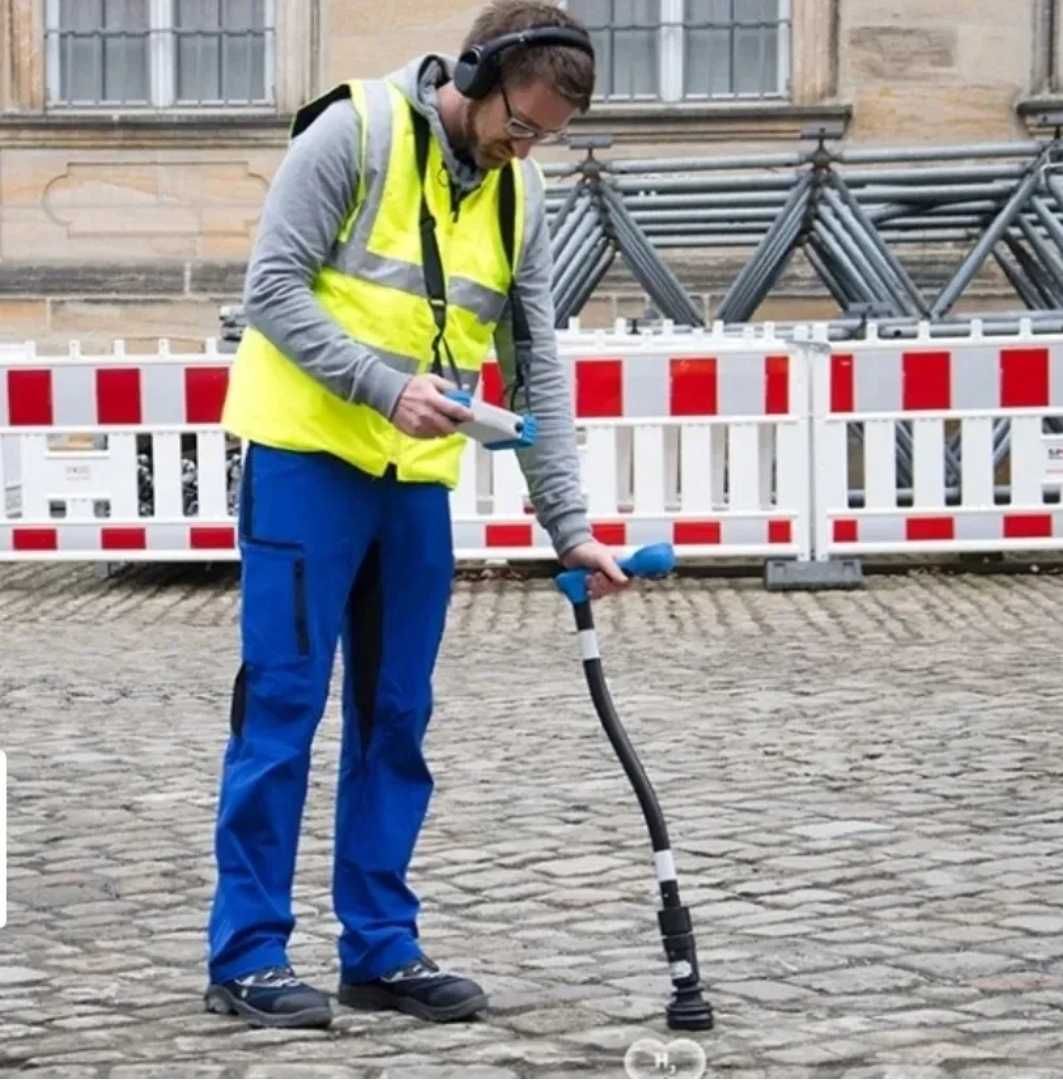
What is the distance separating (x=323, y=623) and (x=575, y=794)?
2.57 m

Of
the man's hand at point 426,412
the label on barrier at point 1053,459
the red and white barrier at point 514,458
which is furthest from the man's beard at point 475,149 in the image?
the label on barrier at point 1053,459

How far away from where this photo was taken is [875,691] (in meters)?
9.46

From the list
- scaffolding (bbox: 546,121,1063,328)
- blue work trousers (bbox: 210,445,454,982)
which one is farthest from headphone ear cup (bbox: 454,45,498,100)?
scaffolding (bbox: 546,121,1063,328)

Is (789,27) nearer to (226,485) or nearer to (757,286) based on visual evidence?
(757,286)

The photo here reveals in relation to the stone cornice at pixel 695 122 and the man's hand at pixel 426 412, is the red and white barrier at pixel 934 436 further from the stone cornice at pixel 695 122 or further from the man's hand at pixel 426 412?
the man's hand at pixel 426 412

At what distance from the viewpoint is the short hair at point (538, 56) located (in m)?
4.96

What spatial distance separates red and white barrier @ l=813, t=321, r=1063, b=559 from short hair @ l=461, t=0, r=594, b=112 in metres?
7.74

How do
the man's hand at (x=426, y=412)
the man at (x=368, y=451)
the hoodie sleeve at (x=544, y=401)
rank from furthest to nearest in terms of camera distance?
the hoodie sleeve at (x=544, y=401), the man at (x=368, y=451), the man's hand at (x=426, y=412)

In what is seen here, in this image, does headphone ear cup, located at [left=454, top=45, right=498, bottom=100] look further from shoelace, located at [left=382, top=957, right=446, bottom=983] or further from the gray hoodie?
shoelace, located at [left=382, top=957, right=446, bottom=983]

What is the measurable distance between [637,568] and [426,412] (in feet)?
1.50

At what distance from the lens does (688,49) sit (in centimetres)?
2027

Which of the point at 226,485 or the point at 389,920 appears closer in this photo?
the point at 389,920

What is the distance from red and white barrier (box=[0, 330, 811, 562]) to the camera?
12.8m

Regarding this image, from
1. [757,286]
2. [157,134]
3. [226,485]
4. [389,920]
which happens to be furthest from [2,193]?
[389,920]
